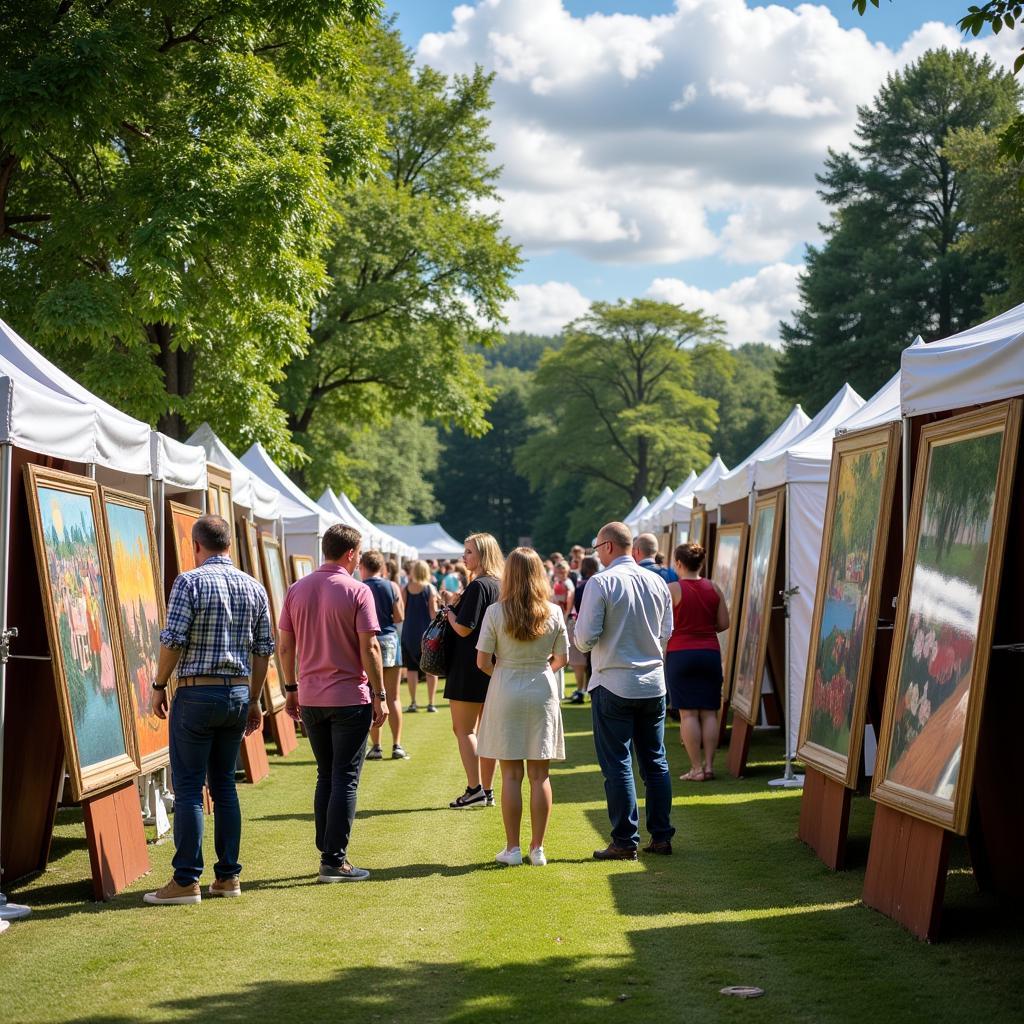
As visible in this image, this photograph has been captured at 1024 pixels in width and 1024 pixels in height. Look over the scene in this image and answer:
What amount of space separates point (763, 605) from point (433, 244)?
22203 millimetres

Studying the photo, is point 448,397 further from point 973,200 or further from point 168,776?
point 168,776

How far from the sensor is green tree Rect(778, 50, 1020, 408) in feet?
148

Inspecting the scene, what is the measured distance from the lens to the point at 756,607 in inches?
500

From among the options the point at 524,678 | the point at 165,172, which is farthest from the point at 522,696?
the point at 165,172

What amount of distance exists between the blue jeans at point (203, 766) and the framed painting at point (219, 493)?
4.78 meters

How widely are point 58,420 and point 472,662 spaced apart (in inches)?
148

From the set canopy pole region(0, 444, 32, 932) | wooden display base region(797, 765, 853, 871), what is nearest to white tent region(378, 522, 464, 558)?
wooden display base region(797, 765, 853, 871)

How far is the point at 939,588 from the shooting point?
6684mm

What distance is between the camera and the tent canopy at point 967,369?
20.2 ft

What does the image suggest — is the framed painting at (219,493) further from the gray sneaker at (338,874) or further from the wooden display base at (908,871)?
the wooden display base at (908,871)

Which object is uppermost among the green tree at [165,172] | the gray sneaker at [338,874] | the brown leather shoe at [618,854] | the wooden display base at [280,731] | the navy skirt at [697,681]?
the green tree at [165,172]

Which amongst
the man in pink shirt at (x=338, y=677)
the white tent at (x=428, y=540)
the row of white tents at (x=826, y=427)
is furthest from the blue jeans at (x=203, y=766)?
the white tent at (x=428, y=540)

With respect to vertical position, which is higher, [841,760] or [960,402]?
[960,402]

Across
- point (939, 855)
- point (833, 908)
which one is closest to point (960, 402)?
point (939, 855)
